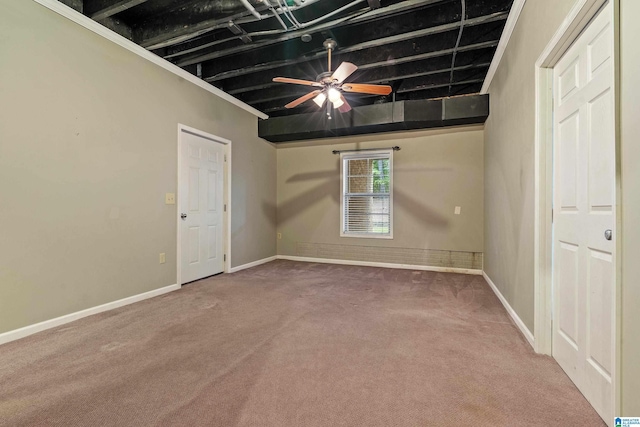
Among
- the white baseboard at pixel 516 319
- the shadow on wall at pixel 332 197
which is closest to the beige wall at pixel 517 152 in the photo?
the white baseboard at pixel 516 319

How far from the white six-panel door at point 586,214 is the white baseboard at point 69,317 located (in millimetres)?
3793

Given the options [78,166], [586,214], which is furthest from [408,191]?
[78,166]

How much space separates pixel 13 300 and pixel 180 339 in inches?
52.6

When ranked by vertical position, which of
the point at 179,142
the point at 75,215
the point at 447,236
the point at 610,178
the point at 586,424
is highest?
the point at 179,142

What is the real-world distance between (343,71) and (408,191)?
279cm

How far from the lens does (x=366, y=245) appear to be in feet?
17.1

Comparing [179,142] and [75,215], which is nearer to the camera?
[75,215]

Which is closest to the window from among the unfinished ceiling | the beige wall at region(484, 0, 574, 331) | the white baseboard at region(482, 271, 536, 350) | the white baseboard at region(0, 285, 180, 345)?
the unfinished ceiling

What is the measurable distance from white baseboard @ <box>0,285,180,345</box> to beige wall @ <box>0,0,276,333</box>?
48 millimetres

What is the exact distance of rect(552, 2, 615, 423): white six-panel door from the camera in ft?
4.44

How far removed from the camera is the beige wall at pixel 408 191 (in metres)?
4.58

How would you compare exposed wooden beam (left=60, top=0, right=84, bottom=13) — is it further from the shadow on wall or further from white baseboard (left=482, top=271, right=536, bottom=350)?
white baseboard (left=482, top=271, right=536, bottom=350)

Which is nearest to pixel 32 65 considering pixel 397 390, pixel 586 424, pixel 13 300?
pixel 13 300

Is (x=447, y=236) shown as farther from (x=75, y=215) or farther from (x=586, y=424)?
(x=75, y=215)
